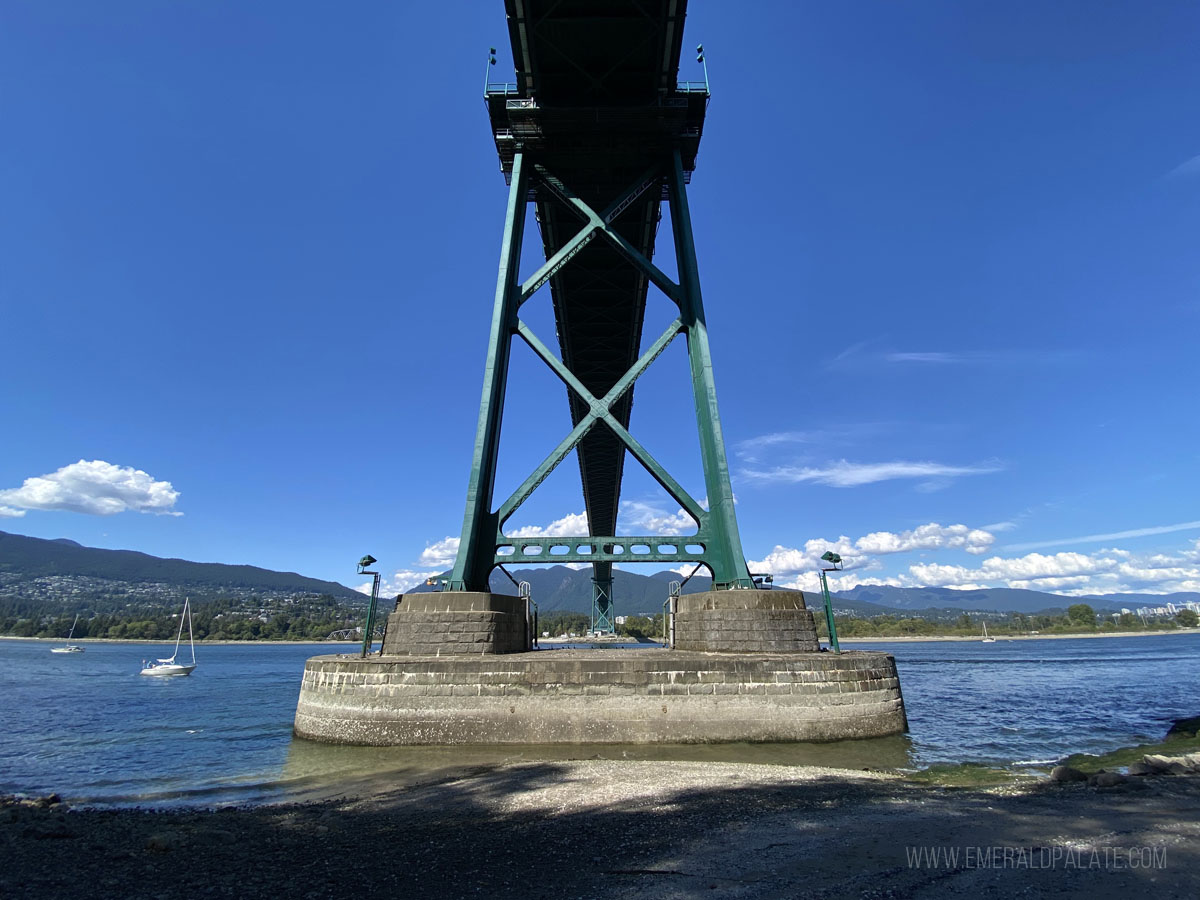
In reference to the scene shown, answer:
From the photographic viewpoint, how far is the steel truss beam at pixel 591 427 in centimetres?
1385

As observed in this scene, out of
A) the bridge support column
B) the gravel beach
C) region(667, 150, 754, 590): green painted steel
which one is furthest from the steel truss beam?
the bridge support column

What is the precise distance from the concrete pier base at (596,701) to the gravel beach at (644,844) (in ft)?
9.79

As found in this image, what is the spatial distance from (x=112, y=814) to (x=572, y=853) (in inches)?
238

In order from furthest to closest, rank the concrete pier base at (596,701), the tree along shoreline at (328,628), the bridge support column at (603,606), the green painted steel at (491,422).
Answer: the tree along shoreline at (328,628), the bridge support column at (603,606), the green painted steel at (491,422), the concrete pier base at (596,701)

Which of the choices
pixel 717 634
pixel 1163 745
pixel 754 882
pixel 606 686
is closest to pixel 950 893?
pixel 754 882

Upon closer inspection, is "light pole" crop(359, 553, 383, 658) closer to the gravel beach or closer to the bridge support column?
the gravel beach

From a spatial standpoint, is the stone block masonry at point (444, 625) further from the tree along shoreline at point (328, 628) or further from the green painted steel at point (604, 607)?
the tree along shoreline at point (328, 628)

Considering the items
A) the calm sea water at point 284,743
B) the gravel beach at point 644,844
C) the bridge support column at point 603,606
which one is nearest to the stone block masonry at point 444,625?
the calm sea water at point 284,743

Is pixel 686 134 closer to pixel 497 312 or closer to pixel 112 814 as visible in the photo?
pixel 497 312

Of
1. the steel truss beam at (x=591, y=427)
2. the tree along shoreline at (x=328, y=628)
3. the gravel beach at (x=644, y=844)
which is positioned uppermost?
the steel truss beam at (x=591, y=427)

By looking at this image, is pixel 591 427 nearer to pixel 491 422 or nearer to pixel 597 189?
pixel 491 422

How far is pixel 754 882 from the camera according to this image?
12.2 feet

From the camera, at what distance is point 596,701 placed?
1041cm

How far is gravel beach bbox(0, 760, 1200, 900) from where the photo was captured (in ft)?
11.9
